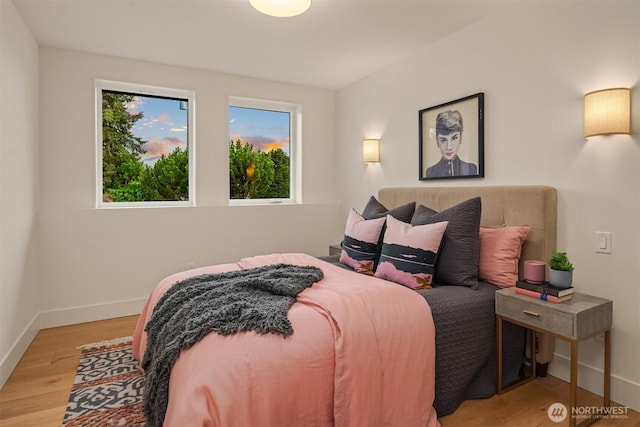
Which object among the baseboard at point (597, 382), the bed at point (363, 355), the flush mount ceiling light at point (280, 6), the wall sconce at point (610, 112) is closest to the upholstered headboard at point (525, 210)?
the bed at point (363, 355)

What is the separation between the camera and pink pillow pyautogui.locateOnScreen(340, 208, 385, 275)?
105 inches

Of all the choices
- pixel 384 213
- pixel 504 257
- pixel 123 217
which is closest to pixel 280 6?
pixel 384 213

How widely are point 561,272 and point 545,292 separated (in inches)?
5.4

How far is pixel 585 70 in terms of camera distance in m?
2.19

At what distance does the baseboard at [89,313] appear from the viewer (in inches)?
128

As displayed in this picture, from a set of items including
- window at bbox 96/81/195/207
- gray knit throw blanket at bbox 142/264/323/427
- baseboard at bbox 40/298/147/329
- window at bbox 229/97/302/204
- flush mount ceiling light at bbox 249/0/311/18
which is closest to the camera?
gray knit throw blanket at bbox 142/264/323/427

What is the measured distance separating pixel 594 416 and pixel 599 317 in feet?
1.72

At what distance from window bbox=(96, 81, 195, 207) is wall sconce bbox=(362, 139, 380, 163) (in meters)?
1.83

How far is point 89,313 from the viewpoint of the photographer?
3.41m

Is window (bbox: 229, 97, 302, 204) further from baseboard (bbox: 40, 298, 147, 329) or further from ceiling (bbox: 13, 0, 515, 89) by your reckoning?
baseboard (bbox: 40, 298, 147, 329)

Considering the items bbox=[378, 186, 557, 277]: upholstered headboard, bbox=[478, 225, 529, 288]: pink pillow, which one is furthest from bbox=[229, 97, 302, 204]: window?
bbox=[478, 225, 529, 288]: pink pillow

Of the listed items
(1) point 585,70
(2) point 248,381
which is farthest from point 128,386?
(1) point 585,70

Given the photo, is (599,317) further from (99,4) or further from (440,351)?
(99,4)

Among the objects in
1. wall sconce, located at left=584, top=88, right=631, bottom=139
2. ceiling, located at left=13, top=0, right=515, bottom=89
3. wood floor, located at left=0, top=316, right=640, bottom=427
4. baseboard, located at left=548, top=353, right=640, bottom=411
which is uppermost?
ceiling, located at left=13, top=0, right=515, bottom=89
